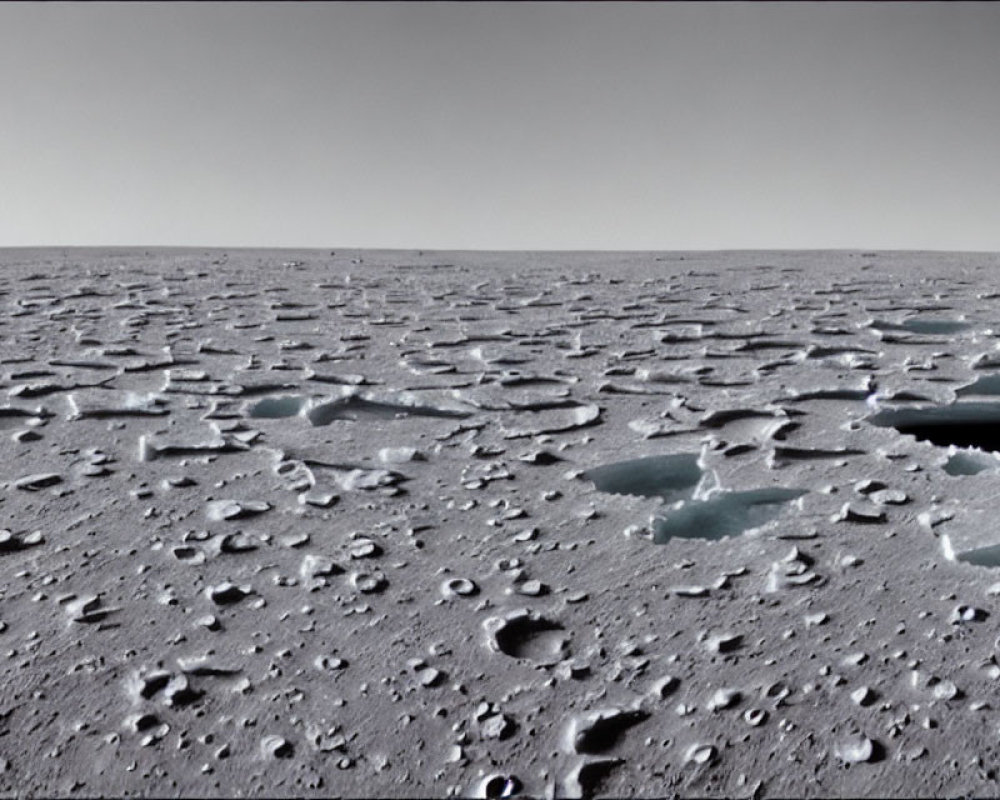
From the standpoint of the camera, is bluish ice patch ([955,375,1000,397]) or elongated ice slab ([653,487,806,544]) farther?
bluish ice patch ([955,375,1000,397])

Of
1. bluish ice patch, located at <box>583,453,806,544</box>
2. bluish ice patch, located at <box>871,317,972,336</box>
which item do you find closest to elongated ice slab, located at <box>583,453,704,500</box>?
bluish ice patch, located at <box>583,453,806,544</box>

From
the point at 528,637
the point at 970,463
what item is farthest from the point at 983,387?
the point at 528,637

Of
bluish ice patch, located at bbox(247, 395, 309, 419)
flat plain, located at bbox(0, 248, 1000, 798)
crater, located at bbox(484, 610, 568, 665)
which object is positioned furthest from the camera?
bluish ice patch, located at bbox(247, 395, 309, 419)

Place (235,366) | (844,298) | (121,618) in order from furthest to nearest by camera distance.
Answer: (844,298)
(235,366)
(121,618)

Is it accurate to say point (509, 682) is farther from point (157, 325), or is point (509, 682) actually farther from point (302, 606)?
point (157, 325)

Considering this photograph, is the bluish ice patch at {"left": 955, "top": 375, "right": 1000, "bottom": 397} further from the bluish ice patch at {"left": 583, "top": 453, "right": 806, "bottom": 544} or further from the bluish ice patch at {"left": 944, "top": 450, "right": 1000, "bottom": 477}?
the bluish ice patch at {"left": 583, "top": 453, "right": 806, "bottom": 544}

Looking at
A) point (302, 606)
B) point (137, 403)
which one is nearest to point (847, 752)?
point (302, 606)

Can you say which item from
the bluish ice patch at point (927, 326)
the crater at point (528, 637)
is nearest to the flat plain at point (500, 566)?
the crater at point (528, 637)

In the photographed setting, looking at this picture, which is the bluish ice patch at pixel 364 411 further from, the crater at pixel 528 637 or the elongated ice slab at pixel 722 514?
the crater at pixel 528 637
